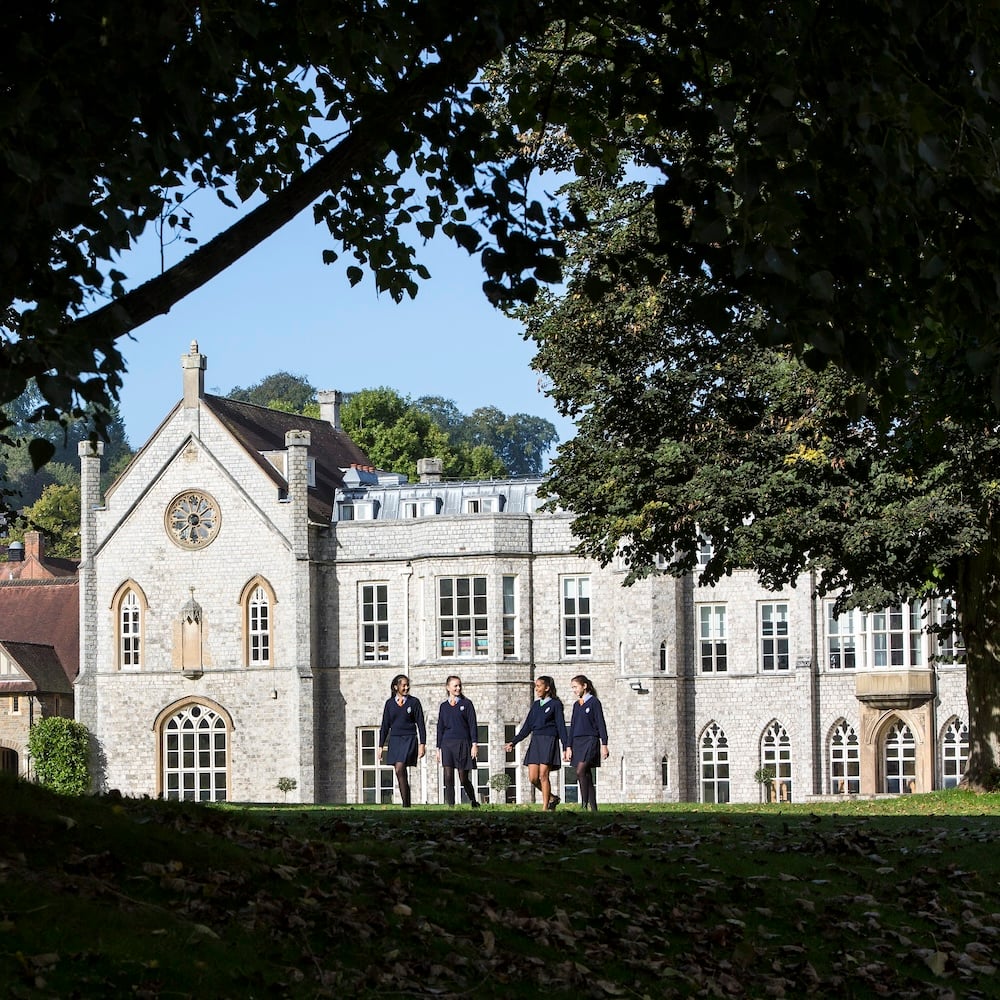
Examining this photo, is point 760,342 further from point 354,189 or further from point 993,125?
point 354,189

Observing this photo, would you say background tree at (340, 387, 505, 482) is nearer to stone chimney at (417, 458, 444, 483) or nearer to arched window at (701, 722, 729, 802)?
stone chimney at (417, 458, 444, 483)

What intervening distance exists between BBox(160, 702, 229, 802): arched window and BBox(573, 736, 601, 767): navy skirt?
31.8 meters

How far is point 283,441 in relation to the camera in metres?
58.2

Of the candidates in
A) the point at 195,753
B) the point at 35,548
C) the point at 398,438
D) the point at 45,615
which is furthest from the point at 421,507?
→ the point at 398,438

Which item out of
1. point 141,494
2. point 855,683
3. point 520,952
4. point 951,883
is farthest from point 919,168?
point 141,494

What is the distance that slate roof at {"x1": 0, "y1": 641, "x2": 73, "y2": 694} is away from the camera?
54.6m

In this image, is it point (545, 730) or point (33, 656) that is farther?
point (33, 656)

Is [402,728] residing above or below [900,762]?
above

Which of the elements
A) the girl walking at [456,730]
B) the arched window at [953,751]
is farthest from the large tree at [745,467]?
the arched window at [953,751]

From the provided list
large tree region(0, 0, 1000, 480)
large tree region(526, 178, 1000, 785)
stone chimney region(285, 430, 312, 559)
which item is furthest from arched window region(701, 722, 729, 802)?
large tree region(0, 0, 1000, 480)

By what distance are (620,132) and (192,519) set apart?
44.2 m

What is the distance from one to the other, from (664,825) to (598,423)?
42.5 feet

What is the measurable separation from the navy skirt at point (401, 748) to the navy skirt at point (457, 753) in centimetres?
39

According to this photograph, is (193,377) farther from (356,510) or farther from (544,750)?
(544,750)
